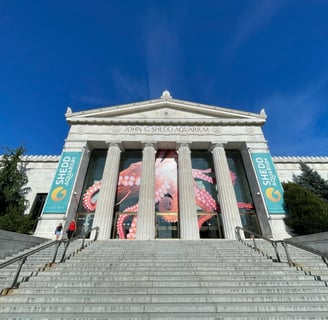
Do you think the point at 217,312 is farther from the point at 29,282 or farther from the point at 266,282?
the point at 29,282

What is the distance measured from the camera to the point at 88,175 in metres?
17.0

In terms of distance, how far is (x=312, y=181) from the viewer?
17.1 meters

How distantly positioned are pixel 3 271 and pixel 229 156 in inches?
714

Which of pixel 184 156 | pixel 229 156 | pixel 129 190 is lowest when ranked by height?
pixel 129 190

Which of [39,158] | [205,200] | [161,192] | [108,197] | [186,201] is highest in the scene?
[39,158]

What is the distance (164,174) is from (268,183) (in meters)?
8.73

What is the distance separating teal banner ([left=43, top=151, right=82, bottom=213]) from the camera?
13.4 m

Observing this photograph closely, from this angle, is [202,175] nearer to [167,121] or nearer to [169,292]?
[167,121]

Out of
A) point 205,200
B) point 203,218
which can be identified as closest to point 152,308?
point 203,218

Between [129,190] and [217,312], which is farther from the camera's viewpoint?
[129,190]

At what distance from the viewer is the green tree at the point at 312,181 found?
16125 millimetres

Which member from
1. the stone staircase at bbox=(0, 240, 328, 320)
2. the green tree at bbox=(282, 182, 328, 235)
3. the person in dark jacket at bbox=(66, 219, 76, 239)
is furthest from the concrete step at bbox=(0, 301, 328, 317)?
the green tree at bbox=(282, 182, 328, 235)

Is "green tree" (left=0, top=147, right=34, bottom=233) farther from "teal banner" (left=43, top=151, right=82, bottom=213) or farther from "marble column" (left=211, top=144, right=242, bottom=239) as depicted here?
"marble column" (left=211, top=144, right=242, bottom=239)

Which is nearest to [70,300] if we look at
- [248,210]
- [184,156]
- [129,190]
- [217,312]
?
[217,312]
